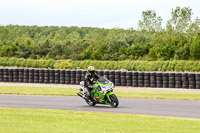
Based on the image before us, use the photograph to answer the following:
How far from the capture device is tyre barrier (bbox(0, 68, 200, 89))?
2692 centimetres

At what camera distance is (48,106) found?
17.0 metres

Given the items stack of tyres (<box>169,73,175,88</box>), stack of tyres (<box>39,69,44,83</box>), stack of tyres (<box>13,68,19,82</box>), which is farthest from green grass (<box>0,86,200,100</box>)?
stack of tyres (<box>13,68,19,82</box>)

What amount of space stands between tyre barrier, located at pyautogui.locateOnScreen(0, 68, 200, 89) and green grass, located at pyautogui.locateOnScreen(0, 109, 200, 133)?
45.9 feet

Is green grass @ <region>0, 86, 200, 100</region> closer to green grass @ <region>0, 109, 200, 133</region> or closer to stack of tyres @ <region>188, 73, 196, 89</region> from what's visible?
stack of tyres @ <region>188, 73, 196, 89</region>

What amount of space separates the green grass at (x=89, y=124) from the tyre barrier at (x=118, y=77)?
13979 mm

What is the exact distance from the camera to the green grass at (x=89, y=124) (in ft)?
33.6

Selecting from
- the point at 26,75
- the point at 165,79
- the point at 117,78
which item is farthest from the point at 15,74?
the point at 165,79

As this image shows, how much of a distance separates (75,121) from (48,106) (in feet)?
16.9

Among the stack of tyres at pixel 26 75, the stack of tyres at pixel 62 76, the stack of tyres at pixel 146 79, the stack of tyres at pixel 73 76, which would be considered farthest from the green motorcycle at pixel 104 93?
the stack of tyres at pixel 26 75

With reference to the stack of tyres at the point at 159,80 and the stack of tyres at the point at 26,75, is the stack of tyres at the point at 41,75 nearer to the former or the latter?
the stack of tyres at the point at 26,75

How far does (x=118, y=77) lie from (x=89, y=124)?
1799 centimetres

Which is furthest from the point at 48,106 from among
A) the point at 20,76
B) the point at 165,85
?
the point at 20,76

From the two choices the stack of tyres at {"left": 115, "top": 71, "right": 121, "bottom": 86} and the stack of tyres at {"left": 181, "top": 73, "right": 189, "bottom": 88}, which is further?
the stack of tyres at {"left": 115, "top": 71, "right": 121, "bottom": 86}

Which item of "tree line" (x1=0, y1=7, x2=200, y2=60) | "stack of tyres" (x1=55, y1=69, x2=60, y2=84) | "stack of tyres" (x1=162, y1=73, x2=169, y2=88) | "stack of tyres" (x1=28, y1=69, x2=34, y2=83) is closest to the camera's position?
"stack of tyres" (x1=162, y1=73, x2=169, y2=88)
